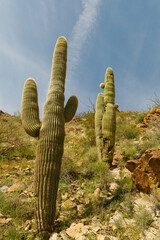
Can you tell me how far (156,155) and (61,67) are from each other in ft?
11.7

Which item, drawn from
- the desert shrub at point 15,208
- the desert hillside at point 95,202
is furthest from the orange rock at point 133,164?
the desert shrub at point 15,208

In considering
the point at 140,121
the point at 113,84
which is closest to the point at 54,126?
the point at 113,84

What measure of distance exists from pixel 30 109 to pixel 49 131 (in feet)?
3.22

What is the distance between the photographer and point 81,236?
3.12 m

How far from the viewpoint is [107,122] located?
23.6 feet

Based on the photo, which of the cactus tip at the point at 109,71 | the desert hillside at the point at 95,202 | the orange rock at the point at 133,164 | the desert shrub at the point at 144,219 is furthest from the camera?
the cactus tip at the point at 109,71

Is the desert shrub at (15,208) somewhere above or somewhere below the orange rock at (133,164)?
below

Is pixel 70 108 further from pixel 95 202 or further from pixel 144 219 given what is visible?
pixel 144 219

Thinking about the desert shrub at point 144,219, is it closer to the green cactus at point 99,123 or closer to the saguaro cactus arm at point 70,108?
the saguaro cactus arm at point 70,108

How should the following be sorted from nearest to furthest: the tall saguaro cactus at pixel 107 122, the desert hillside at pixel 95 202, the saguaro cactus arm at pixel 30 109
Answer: the desert hillside at pixel 95 202
the saguaro cactus arm at pixel 30 109
the tall saguaro cactus at pixel 107 122

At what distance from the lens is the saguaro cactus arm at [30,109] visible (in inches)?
170

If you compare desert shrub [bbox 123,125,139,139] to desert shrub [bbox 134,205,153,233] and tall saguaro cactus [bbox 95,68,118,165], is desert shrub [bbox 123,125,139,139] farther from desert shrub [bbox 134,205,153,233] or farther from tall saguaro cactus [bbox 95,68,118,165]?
desert shrub [bbox 134,205,153,233]

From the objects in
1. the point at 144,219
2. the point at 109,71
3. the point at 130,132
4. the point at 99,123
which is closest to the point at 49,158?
the point at 144,219

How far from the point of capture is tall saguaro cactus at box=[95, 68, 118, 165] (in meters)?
6.96
